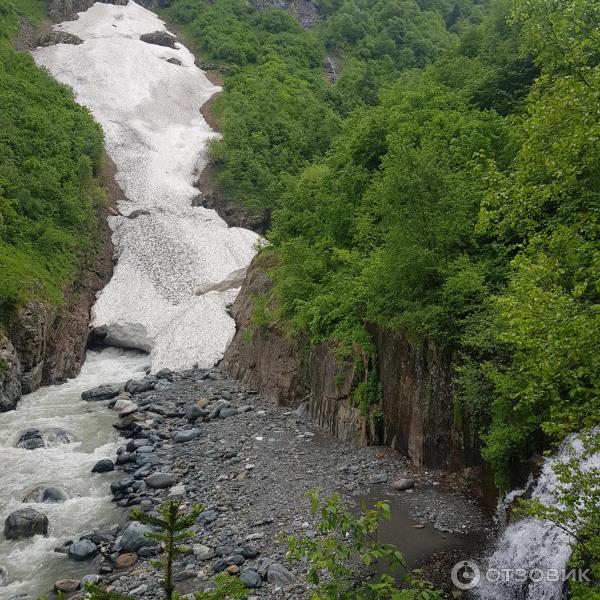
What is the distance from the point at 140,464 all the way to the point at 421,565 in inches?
367

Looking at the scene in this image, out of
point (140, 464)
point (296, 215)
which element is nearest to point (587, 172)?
point (140, 464)

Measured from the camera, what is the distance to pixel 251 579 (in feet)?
31.3

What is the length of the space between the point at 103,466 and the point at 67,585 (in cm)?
531

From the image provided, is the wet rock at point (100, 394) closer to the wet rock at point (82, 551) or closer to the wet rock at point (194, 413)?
the wet rock at point (194, 413)

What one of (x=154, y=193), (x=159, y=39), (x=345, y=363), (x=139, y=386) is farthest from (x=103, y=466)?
(x=159, y=39)

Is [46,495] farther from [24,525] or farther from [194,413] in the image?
[194,413]

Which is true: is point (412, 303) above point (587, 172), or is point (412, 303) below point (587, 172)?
below

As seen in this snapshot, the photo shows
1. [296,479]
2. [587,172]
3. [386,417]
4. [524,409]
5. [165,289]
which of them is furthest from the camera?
[165,289]

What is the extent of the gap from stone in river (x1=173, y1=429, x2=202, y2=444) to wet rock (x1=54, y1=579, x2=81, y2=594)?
691 cm

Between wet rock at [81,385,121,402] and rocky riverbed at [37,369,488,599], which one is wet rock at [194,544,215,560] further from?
wet rock at [81,385,121,402]

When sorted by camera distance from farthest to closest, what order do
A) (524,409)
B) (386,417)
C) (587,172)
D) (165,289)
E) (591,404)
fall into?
(165,289)
(386,417)
(524,409)
(587,172)
(591,404)

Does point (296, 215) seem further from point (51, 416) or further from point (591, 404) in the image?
point (591, 404)

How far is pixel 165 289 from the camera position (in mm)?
33938

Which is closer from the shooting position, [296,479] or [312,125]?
[296,479]
